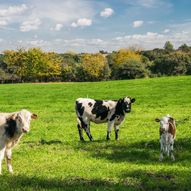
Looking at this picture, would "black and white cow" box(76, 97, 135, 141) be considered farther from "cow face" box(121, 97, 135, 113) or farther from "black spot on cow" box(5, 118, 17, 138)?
"black spot on cow" box(5, 118, 17, 138)

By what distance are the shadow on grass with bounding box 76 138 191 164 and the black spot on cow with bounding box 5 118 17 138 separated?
3.74 meters

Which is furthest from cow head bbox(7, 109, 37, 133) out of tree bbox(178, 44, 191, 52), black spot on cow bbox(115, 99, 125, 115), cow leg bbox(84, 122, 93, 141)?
tree bbox(178, 44, 191, 52)

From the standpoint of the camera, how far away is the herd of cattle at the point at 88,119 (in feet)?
40.5

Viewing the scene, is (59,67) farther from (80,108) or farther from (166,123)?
(166,123)

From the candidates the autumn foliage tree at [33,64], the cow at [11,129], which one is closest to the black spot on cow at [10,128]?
the cow at [11,129]

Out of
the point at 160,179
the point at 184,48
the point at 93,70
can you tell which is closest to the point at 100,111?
the point at 160,179

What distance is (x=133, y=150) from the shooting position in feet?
51.9

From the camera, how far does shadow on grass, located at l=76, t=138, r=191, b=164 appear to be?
14.4 metres

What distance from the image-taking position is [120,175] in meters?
11.8

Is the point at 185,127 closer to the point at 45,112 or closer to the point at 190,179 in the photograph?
the point at 190,179

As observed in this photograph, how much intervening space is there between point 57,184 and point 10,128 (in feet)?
8.84

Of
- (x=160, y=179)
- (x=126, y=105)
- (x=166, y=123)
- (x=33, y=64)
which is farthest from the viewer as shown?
(x=33, y=64)

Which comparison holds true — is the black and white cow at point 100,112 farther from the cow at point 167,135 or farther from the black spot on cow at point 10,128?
the black spot on cow at point 10,128

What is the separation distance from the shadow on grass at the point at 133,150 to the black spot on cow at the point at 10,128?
12.3ft
